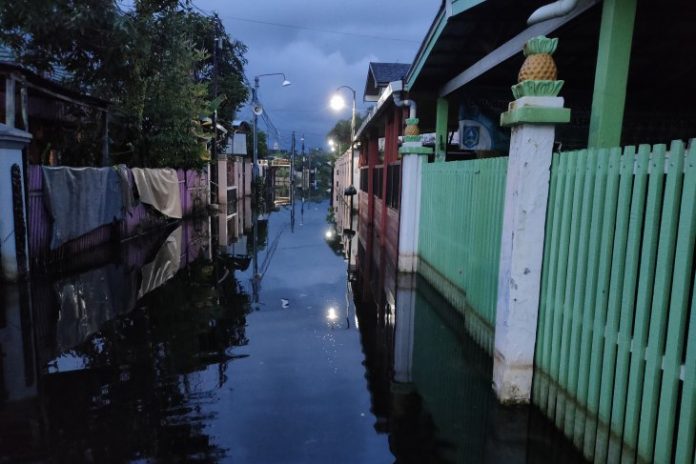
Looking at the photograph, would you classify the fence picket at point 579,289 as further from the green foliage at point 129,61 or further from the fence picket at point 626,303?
the green foliage at point 129,61

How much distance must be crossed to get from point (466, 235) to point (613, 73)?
2.81 meters

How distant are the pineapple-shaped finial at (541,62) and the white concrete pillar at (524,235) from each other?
0.61 feet

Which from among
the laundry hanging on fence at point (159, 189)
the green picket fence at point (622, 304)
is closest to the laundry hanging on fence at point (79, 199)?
the laundry hanging on fence at point (159, 189)

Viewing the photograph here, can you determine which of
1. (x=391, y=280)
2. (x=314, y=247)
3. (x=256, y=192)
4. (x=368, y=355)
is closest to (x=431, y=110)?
(x=314, y=247)

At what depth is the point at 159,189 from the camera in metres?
13.1

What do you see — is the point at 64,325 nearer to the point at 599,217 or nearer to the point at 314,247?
the point at 599,217

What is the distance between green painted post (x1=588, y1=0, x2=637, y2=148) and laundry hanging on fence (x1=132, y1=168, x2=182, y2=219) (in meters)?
10.6

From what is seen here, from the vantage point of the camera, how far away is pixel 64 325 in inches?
228

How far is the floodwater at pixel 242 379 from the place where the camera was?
10.9 ft

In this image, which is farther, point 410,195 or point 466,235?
point 410,195

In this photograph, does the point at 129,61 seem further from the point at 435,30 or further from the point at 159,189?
the point at 435,30

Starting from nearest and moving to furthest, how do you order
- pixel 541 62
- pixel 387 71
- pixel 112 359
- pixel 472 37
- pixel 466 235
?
pixel 541 62 < pixel 112 359 < pixel 466 235 < pixel 472 37 < pixel 387 71

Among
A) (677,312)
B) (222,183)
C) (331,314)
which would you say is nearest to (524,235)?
(677,312)

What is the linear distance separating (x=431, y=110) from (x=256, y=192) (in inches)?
906
